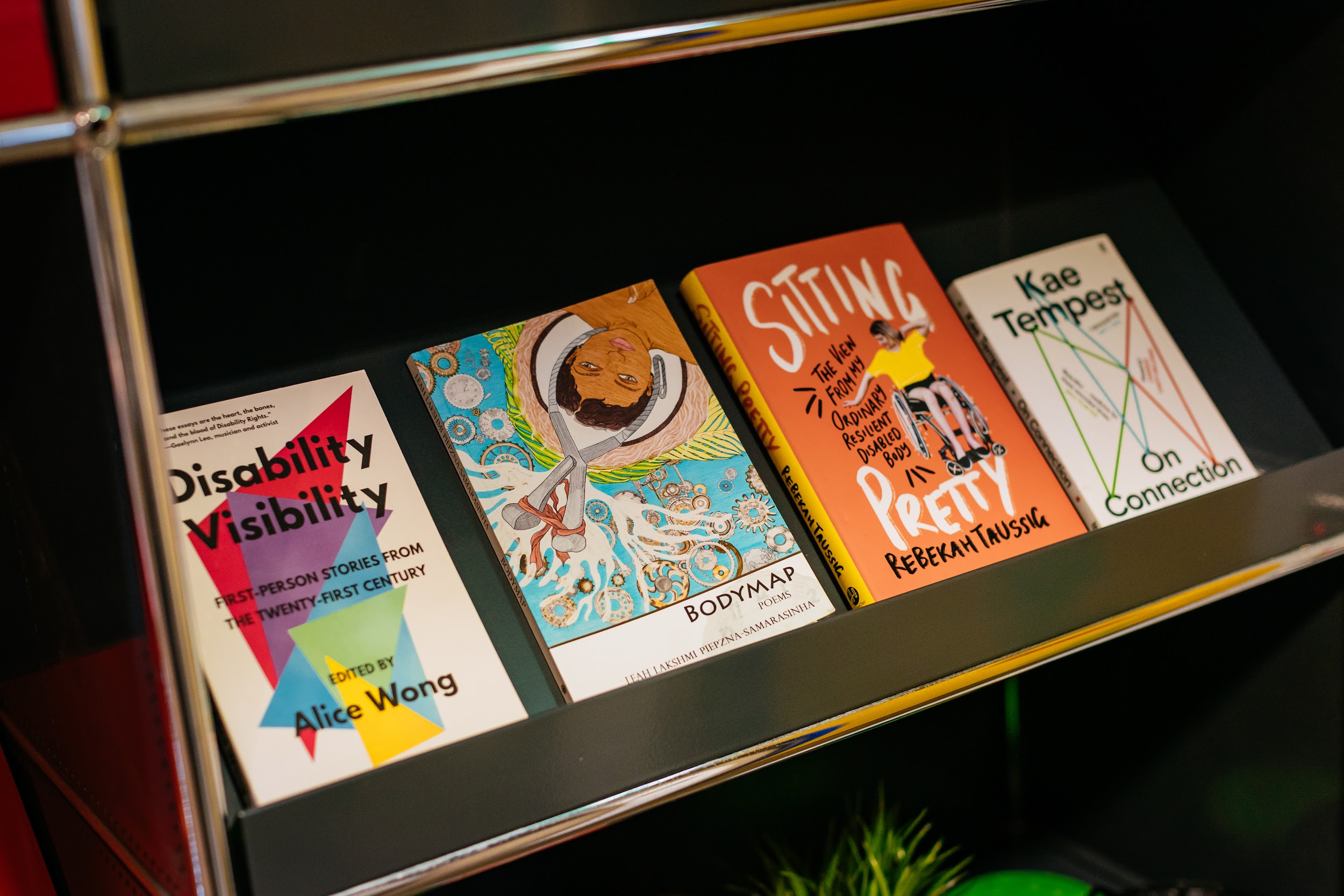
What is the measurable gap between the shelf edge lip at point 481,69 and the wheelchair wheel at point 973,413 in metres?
0.37

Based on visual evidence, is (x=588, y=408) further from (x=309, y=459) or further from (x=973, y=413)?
(x=973, y=413)

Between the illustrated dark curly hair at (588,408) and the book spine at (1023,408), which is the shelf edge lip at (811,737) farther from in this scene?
the illustrated dark curly hair at (588,408)

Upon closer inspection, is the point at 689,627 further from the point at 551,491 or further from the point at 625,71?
the point at 625,71

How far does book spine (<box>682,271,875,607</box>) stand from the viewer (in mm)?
834

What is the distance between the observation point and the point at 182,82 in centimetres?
49

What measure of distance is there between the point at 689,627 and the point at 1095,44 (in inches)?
34.4

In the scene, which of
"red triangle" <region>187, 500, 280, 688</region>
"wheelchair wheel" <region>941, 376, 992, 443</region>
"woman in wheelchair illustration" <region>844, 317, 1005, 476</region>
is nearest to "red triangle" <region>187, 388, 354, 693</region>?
"red triangle" <region>187, 500, 280, 688</region>

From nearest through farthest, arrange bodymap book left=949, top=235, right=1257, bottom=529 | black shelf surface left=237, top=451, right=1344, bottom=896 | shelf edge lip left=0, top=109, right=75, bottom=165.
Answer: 1. shelf edge lip left=0, top=109, right=75, bottom=165
2. black shelf surface left=237, top=451, right=1344, bottom=896
3. bodymap book left=949, top=235, right=1257, bottom=529

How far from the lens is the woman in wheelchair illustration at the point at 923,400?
0.91 m

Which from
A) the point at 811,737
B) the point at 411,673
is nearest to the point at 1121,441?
the point at 811,737

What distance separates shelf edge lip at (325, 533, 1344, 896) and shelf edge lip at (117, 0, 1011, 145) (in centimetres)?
46

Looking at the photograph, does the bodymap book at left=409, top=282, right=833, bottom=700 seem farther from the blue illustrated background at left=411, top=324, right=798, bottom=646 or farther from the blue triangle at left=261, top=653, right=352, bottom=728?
the blue triangle at left=261, top=653, right=352, bottom=728

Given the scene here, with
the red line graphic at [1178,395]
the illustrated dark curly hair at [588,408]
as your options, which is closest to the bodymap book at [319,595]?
the illustrated dark curly hair at [588,408]

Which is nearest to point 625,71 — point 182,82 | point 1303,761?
point 182,82
